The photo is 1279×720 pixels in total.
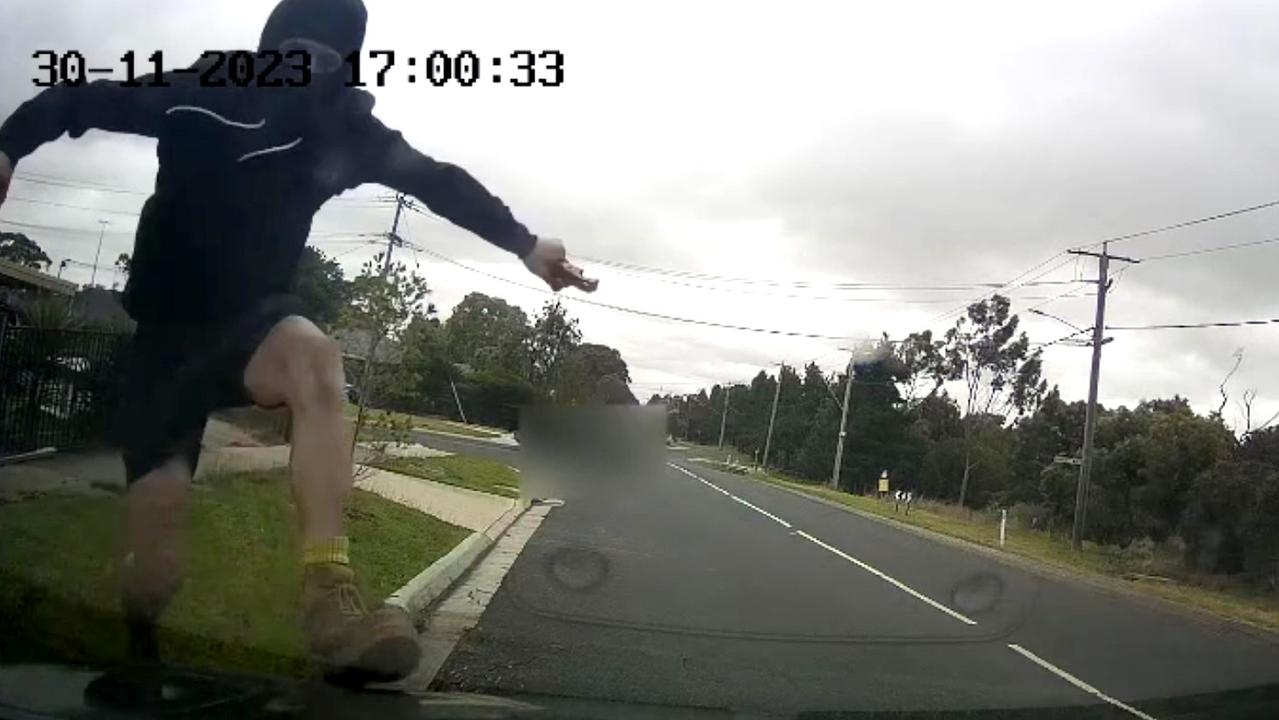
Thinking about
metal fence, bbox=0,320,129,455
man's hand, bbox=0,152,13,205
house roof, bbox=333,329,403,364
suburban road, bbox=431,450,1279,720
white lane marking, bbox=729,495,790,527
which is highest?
man's hand, bbox=0,152,13,205

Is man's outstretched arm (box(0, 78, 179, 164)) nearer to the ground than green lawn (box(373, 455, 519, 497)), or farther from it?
farther from it

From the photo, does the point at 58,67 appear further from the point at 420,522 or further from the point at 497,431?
the point at 420,522

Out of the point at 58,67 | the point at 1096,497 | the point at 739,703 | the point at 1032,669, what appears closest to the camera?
the point at 58,67

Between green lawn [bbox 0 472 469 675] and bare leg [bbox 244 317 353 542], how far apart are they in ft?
0.76

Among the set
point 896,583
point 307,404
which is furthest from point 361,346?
point 896,583

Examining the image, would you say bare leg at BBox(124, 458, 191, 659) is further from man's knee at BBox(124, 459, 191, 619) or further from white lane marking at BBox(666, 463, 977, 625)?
white lane marking at BBox(666, 463, 977, 625)

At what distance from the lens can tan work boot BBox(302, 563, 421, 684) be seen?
13.1ft

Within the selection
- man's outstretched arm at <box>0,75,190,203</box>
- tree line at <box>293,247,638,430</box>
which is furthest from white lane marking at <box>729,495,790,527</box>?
man's outstretched arm at <box>0,75,190,203</box>

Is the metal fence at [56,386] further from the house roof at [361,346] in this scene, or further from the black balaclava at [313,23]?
the black balaclava at [313,23]

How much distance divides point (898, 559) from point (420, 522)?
911 centimetres

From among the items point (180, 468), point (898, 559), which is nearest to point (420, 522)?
point (180, 468)

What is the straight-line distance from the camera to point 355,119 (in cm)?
455

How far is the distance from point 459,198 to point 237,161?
853 mm

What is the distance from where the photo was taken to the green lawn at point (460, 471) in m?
8.78
